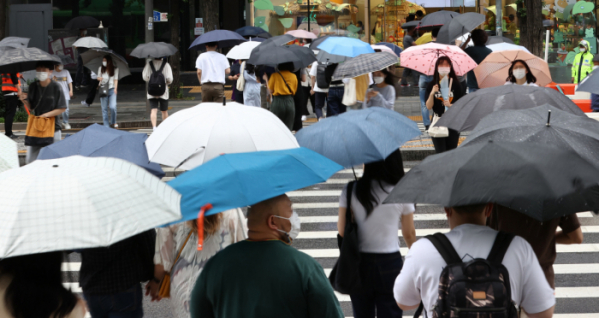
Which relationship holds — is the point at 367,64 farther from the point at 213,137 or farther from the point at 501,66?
the point at 213,137

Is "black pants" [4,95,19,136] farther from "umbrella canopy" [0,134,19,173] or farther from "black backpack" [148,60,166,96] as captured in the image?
"umbrella canopy" [0,134,19,173]

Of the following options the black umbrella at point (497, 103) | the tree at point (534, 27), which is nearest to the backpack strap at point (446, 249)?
the black umbrella at point (497, 103)

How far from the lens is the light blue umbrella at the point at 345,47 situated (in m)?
12.1

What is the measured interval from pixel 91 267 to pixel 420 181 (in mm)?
1901

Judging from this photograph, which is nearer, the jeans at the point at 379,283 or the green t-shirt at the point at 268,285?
the green t-shirt at the point at 268,285

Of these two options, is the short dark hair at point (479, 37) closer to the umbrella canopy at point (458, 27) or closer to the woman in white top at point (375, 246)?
the umbrella canopy at point (458, 27)

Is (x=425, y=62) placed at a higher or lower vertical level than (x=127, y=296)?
higher

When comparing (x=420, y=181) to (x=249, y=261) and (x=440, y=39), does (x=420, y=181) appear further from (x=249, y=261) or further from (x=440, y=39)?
(x=440, y=39)

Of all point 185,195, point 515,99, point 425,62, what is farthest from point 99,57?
point 185,195

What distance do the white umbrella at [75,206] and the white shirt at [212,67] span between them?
477 inches

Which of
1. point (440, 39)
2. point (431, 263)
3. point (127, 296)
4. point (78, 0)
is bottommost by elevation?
point (127, 296)

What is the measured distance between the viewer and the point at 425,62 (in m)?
10.6

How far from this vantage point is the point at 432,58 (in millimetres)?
10617

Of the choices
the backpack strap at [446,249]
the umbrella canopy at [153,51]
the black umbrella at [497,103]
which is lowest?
the backpack strap at [446,249]
